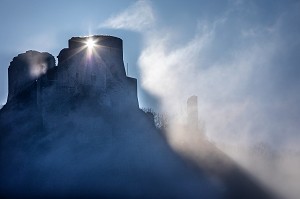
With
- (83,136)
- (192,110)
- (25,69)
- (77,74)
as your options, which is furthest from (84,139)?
(192,110)

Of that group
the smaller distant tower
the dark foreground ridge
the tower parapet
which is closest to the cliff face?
the dark foreground ridge

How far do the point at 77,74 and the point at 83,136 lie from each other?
3.55 m

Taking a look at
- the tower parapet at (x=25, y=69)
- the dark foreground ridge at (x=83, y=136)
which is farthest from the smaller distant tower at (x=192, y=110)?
the tower parapet at (x=25, y=69)

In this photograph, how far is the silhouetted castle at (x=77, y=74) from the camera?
751 inches

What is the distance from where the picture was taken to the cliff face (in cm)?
1761

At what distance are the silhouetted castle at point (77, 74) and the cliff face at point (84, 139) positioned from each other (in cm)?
6

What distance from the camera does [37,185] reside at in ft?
55.7

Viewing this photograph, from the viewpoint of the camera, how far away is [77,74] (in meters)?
20.0

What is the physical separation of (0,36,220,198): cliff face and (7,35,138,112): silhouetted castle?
2.2 inches

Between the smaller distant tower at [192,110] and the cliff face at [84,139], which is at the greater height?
the smaller distant tower at [192,110]

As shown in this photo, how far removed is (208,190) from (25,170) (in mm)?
10426

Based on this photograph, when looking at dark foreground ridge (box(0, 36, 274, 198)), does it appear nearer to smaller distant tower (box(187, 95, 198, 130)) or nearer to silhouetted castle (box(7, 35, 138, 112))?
silhouetted castle (box(7, 35, 138, 112))

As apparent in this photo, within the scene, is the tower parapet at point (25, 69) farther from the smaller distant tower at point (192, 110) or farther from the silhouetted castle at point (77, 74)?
the smaller distant tower at point (192, 110)

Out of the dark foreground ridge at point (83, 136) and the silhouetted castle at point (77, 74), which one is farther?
the silhouetted castle at point (77, 74)
